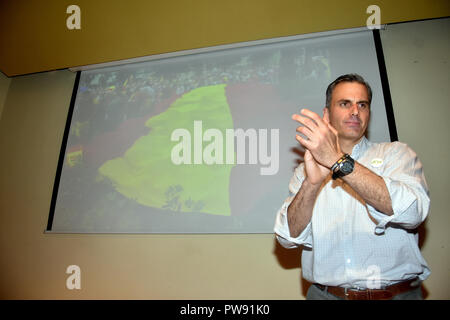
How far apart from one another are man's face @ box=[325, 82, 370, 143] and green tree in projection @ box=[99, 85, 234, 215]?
1.01 meters

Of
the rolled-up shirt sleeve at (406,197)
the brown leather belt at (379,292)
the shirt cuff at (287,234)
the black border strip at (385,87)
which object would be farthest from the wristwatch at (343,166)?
the black border strip at (385,87)

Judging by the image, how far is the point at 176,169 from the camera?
233 centimetres

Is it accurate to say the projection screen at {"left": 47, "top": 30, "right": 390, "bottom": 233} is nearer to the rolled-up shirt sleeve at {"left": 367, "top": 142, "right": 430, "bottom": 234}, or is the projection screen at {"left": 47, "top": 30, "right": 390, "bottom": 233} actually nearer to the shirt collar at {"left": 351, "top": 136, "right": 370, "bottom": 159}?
the shirt collar at {"left": 351, "top": 136, "right": 370, "bottom": 159}

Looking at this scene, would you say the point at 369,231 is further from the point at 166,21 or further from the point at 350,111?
Result: the point at 166,21

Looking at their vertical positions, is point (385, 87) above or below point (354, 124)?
above

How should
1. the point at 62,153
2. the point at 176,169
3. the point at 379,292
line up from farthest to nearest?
1. the point at 62,153
2. the point at 176,169
3. the point at 379,292

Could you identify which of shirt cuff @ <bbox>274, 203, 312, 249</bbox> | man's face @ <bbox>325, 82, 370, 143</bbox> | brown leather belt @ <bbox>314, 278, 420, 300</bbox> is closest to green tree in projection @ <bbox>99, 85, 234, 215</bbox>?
shirt cuff @ <bbox>274, 203, 312, 249</bbox>

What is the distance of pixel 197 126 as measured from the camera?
93.8 inches

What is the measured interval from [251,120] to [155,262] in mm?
1393

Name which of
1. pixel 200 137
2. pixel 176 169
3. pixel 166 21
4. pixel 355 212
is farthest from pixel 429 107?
pixel 166 21

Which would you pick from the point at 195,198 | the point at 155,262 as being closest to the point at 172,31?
the point at 195,198

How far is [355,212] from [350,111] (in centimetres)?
50

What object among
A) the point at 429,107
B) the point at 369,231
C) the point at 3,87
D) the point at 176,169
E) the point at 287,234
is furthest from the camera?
the point at 3,87

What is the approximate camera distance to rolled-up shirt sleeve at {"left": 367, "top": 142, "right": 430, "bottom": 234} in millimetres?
945
